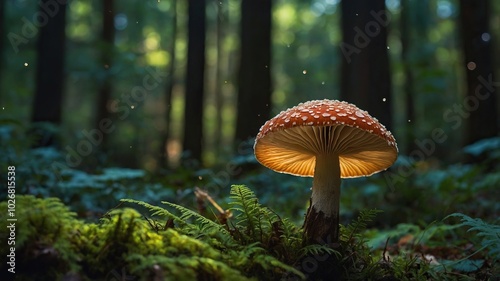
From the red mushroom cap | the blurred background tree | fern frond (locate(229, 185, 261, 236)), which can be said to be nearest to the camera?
the red mushroom cap

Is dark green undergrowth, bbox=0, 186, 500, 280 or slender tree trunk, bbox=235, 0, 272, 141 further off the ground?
slender tree trunk, bbox=235, 0, 272, 141

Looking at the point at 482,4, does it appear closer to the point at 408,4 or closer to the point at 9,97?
the point at 408,4

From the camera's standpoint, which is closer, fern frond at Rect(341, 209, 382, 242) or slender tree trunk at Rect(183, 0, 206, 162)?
fern frond at Rect(341, 209, 382, 242)

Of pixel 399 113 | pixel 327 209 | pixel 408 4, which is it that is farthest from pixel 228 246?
pixel 399 113

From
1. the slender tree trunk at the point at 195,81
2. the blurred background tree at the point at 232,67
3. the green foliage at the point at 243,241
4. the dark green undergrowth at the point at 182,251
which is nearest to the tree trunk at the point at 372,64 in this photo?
the blurred background tree at the point at 232,67

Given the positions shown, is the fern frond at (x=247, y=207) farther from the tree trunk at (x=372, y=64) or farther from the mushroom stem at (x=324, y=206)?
the tree trunk at (x=372, y=64)

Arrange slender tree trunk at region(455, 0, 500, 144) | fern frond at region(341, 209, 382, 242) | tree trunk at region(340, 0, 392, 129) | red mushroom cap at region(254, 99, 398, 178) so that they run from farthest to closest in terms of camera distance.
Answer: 1. slender tree trunk at region(455, 0, 500, 144)
2. tree trunk at region(340, 0, 392, 129)
3. fern frond at region(341, 209, 382, 242)
4. red mushroom cap at region(254, 99, 398, 178)

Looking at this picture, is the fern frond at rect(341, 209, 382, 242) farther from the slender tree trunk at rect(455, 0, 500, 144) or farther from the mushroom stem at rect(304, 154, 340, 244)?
the slender tree trunk at rect(455, 0, 500, 144)


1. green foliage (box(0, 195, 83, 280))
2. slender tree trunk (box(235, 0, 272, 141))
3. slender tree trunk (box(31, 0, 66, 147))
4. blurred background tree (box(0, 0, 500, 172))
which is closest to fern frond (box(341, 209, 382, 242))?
green foliage (box(0, 195, 83, 280))
